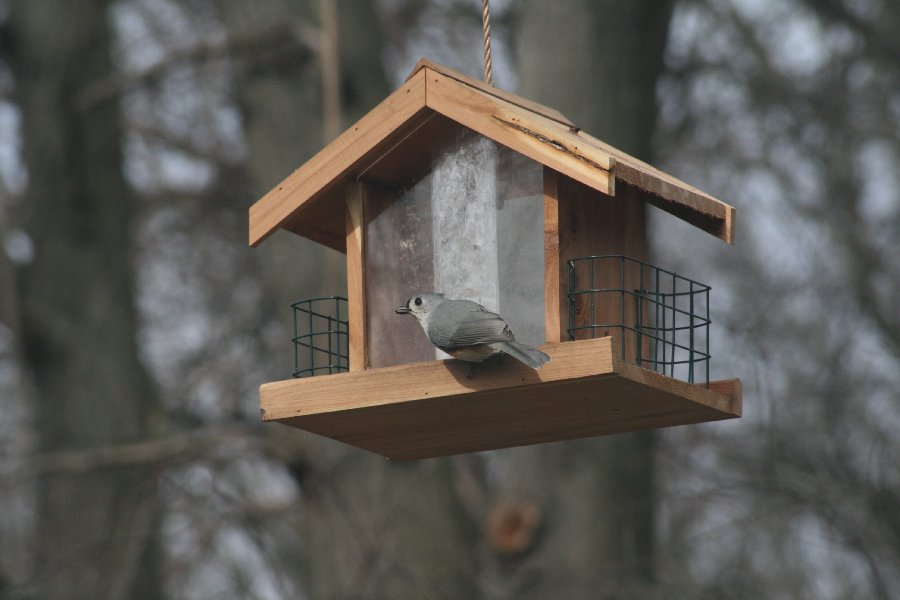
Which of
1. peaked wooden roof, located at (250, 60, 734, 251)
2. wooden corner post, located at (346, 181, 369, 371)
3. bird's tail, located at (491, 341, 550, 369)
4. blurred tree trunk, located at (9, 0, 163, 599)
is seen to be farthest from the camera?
blurred tree trunk, located at (9, 0, 163, 599)

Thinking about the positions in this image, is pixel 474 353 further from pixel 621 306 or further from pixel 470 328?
pixel 621 306

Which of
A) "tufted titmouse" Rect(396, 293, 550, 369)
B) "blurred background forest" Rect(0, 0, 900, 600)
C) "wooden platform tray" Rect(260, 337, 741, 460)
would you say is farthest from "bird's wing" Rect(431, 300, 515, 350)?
"blurred background forest" Rect(0, 0, 900, 600)

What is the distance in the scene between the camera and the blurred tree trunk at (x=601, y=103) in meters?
7.82

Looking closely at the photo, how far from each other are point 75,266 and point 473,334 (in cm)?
595

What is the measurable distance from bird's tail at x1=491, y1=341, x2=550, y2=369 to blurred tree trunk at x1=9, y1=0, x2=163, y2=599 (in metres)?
5.21

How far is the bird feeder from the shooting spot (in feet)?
13.8

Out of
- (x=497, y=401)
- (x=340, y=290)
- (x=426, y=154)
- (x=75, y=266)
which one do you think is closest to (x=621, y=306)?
(x=497, y=401)

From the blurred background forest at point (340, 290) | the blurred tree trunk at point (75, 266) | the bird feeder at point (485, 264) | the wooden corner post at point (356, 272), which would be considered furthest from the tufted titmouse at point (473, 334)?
the blurred tree trunk at point (75, 266)

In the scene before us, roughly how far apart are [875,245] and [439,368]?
20.6 feet

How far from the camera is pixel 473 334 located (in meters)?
3.96

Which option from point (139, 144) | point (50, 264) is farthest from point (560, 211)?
point (139, 144)

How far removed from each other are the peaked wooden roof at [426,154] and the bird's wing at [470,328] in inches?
17.9

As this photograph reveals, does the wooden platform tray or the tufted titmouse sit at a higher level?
the tufted titmouse

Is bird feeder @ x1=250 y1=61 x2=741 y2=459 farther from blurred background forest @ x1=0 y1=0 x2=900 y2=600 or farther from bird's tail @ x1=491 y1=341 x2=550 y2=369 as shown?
blurred background forest @ x1=0 y1=0 x2=900 y2=600
